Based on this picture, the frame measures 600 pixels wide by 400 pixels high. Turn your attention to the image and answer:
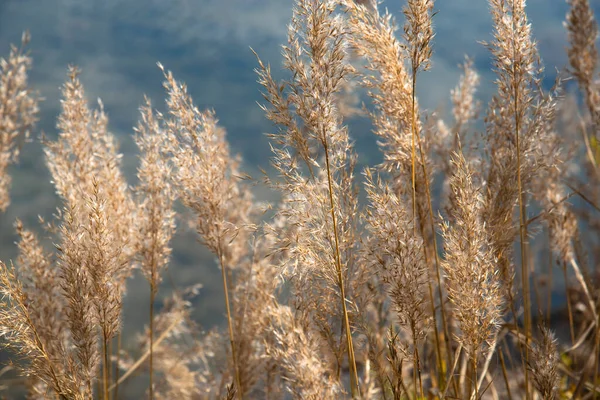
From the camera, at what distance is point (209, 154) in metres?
2.38

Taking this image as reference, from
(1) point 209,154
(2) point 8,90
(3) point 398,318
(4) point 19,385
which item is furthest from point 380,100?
(4) point 19,385

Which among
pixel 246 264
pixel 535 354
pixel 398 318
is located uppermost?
pixel 246 264

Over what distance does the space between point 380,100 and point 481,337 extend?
3.14ft

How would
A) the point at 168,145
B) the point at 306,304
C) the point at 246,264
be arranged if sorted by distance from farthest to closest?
1. the point at 246,264
2. the point at 168,145
3. the point at 306,304

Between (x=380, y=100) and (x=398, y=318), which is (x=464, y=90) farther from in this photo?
(x=398, y=318)

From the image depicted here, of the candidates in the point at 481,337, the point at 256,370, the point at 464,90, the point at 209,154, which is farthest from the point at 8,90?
the point at 481,337

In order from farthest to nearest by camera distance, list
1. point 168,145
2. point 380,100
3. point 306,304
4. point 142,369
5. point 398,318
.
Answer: point 142,369
point 168,145
point 380,100
point 306,304
point 398,318

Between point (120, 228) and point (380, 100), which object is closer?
point (380, 100)

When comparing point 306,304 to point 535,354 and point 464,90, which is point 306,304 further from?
point 464,90

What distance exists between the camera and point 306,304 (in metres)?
2.13

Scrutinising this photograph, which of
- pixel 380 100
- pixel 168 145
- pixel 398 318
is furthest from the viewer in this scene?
pixel 168 145

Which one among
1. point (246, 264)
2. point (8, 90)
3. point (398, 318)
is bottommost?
point (398, 318)

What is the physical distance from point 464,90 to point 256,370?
207 centimetres

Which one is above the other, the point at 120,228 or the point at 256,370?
the point at 120,228
